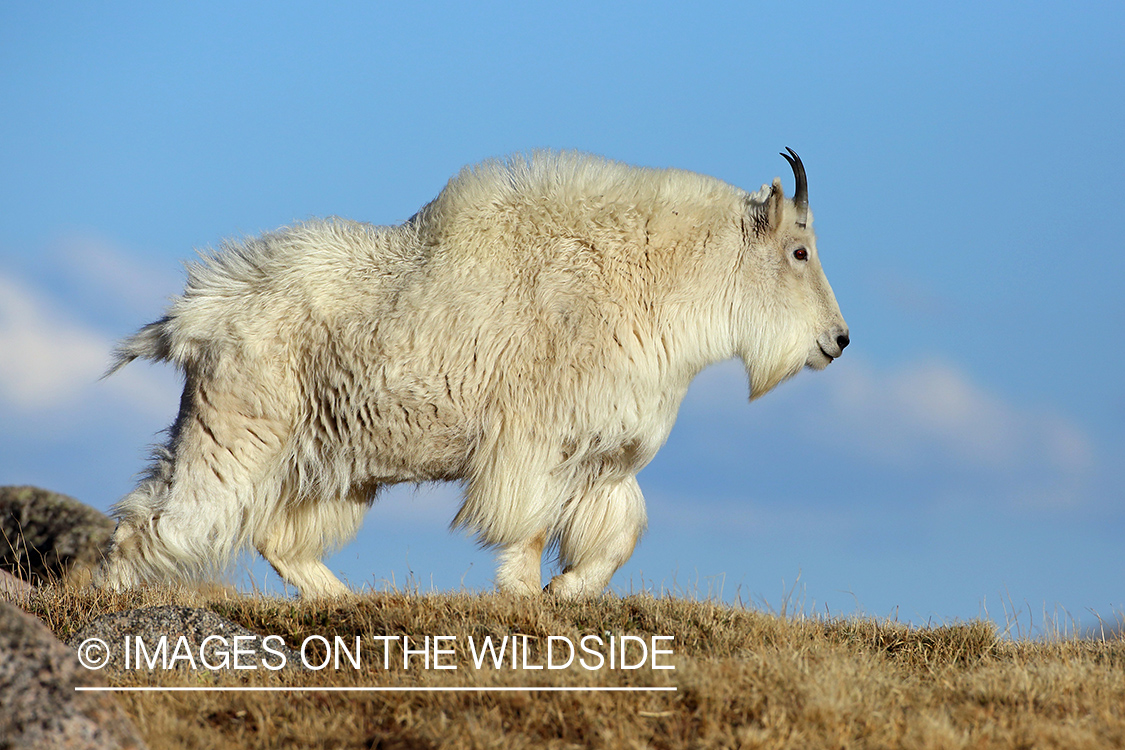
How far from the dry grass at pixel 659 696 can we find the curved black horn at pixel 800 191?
285 centimetres

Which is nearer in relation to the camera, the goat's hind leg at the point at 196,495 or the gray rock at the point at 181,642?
the gray rock at the point at 181,642

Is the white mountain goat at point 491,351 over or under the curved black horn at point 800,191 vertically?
under

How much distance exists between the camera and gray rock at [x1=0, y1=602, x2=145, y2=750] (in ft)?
10.3

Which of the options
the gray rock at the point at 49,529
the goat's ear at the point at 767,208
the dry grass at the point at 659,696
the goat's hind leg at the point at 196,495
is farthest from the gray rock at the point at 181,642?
the gray rock at the point at 49,529

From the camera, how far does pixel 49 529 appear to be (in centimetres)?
1168

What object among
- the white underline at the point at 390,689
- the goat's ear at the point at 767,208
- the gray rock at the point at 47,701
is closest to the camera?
the gray rock at the point at 47,701

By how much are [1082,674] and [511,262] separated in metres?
3.91

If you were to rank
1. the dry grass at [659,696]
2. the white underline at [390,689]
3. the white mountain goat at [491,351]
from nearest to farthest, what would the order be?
1. the dry grass at [659,696]
2. the white underline at [390,689]
3. the white mountain goat at [491,351]

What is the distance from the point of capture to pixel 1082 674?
4.83 m

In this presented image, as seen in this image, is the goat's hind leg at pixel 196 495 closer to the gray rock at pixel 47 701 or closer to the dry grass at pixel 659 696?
the dry grass at pixel 659 696

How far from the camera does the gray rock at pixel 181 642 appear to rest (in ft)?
16.3

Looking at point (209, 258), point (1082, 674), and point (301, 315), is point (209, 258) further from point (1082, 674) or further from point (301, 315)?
point (1082, 674)

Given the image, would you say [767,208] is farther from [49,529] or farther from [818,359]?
[49,529]

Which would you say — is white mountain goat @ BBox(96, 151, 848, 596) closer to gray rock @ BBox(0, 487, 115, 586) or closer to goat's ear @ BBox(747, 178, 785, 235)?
goat's ear @ BBox(747, 178, 785, 235)
